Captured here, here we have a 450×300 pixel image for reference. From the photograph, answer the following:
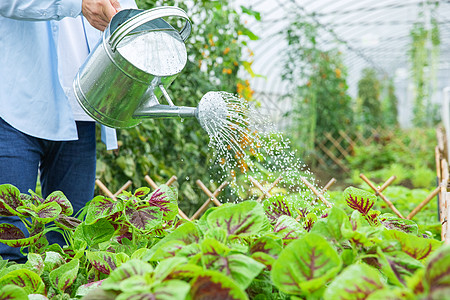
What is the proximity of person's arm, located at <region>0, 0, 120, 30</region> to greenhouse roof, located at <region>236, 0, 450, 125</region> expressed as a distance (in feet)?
12.2

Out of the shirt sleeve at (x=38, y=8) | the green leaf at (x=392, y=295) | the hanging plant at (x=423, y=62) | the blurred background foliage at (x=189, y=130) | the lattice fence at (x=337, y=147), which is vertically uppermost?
the hanging plant at (x=423, y=62)

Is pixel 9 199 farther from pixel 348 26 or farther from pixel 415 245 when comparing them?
pixel 348 26

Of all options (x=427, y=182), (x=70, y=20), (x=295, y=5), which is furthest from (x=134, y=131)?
(x=295, y=5)

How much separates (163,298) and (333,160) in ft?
21.3

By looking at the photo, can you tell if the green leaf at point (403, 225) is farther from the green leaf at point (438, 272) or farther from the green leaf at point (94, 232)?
the green leaf at point (94, 232)

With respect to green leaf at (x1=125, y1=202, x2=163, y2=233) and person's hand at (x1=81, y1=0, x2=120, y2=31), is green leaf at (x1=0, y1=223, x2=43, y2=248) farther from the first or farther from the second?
person's hand at (x1=81, y1=0, x2=120, y2=31)

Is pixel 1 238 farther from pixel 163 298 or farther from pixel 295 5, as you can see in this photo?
pixel 295 5

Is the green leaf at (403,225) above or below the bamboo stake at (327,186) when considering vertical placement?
above

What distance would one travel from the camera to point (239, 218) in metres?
0.61

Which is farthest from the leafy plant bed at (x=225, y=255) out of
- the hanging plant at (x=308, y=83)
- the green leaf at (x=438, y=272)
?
the hanging plant at (x=308, y=83)

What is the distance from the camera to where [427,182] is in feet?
15.5

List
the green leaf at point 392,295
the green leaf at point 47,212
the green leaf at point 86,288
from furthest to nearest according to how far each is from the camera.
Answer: the green leaf at point 47,212, the green leaf at point 86,288, the green leaf at point 392,295

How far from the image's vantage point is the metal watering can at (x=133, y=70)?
3.20 feet

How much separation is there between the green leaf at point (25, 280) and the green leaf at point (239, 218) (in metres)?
0.27
